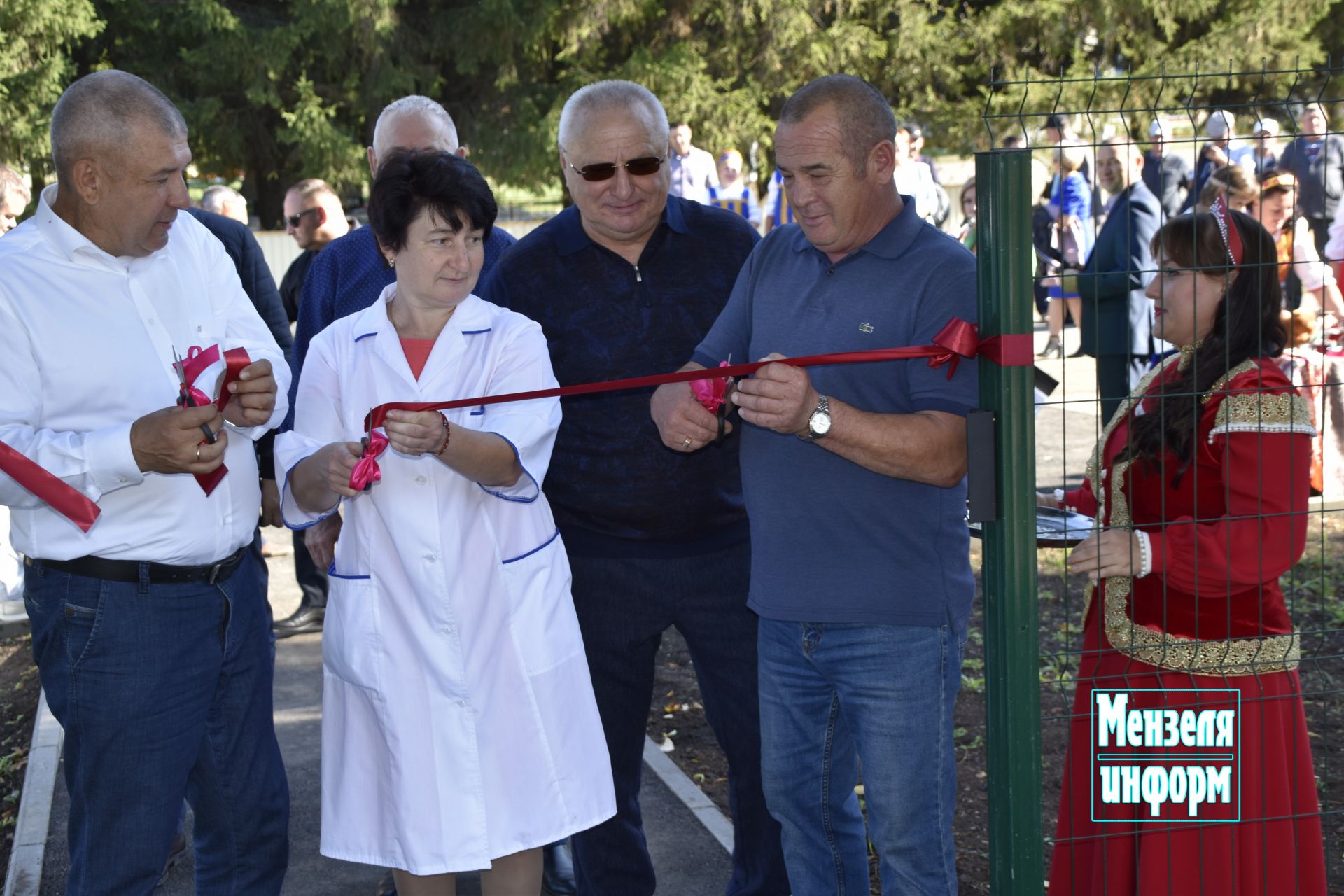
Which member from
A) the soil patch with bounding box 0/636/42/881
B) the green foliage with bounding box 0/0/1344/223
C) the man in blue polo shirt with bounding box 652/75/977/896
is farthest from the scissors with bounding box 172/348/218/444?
the green foliage with bounding box 0/0/1344/223

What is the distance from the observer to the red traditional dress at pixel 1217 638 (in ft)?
9.30

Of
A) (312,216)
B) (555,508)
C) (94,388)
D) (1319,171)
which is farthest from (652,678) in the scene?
(1319,171)

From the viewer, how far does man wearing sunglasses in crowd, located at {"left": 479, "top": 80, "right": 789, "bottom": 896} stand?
3.54 metres

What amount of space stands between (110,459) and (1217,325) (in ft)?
8.13

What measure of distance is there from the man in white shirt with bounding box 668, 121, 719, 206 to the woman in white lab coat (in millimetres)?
11298

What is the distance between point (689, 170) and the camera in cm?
1521

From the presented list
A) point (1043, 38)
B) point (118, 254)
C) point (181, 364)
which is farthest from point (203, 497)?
point (1043, 38)

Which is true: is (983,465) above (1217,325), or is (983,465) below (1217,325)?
below

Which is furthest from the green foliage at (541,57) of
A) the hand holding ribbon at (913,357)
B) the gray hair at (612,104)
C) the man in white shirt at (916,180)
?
the hand holding ribbon at (913,357)

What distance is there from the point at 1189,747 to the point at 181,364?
2.45 meters

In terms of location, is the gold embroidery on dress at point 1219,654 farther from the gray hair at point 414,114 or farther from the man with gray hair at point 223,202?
the man with gray hair at point 223,202

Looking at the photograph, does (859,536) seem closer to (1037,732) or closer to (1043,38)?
(1037,732)

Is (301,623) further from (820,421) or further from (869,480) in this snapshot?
(820,421)

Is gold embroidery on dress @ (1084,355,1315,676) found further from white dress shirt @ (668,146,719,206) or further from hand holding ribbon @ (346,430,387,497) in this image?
white dress shirt @ (668,146,719,206)
